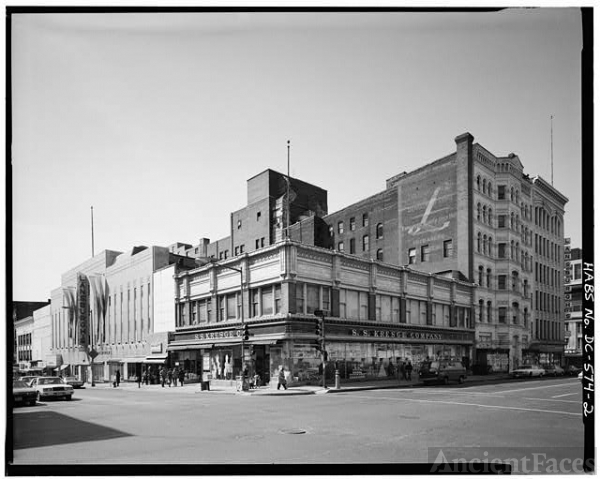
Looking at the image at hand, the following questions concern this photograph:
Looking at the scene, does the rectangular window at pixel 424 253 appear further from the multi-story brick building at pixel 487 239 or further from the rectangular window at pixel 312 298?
the rectangular window at pixel 312 298

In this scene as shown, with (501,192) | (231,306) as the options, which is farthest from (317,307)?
(501,192)

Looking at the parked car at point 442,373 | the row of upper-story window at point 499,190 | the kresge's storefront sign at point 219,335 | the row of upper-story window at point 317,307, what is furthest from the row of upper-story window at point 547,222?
the kresge's storefront sign at point 219,335

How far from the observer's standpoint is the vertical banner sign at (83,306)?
203 ft

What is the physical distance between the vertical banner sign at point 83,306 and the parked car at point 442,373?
42.8 m

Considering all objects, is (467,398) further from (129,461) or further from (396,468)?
(129,461)

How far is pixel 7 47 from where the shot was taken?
11102mm

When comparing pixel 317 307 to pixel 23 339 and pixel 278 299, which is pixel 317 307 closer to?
pixel 278 299

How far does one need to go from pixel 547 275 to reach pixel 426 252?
12.0 m

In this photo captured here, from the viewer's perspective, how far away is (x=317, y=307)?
119 ft

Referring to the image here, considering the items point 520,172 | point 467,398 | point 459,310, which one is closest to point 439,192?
point 520,172

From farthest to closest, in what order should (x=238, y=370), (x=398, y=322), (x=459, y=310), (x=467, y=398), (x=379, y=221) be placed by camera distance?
1. (x=379, y=221)
2. (x=459, y=310)
3. (x=398, y=322)
4. (x=238, y=370)
5. (x=467, y=398)

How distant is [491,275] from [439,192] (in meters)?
9.88

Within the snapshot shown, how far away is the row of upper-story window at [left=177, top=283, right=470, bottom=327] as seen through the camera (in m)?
35.8

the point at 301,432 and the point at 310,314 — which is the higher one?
Result: the point at 310,314
